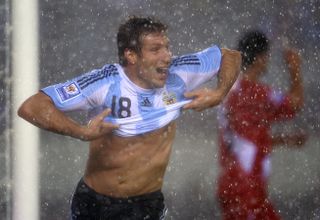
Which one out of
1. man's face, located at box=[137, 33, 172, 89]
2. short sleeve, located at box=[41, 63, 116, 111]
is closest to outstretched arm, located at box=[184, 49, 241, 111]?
man's face, located at box=[137, 33, 172, 89]

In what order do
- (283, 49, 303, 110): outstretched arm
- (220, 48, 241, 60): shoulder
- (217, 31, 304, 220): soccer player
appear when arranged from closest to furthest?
(220, 48, 241, 60): shoulder
(217, 31, 304, 220): soccer player
(283, 49, 303, 110): outstretched arm

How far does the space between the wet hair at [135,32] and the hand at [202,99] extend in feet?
0.64

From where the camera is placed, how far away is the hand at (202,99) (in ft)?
9.14

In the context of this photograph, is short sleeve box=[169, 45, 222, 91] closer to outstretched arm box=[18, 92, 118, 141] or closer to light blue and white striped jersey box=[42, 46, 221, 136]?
light blue and white striped jersey box=[42, 46, 221, 136]

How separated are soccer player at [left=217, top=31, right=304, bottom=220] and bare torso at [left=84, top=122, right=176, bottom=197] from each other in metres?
0.35

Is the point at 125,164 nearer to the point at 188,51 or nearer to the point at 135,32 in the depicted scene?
the point at 135,32

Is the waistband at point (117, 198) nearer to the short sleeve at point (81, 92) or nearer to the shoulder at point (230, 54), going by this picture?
the short sleeve at point (81, 92)

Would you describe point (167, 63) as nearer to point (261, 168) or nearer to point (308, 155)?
point (261, 168)

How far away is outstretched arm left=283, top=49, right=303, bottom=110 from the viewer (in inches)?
130

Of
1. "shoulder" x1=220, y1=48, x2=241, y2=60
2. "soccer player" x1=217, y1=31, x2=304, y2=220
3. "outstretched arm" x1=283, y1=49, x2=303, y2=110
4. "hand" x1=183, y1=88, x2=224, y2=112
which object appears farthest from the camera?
"outstretched arm" x1=283, y1=49, x2=303, y2=110

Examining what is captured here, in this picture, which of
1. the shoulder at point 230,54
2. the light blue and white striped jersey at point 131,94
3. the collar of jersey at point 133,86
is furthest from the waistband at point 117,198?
the shoulder at point 230,54

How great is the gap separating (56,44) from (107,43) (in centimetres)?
16

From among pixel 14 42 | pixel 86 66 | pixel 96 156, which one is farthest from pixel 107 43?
pixel 96 156

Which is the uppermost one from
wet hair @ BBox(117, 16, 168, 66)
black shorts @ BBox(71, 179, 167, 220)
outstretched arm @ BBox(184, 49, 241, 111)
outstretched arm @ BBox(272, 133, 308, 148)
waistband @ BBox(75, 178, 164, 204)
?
wet hair @ BBox(117, 16, 168, 66)
